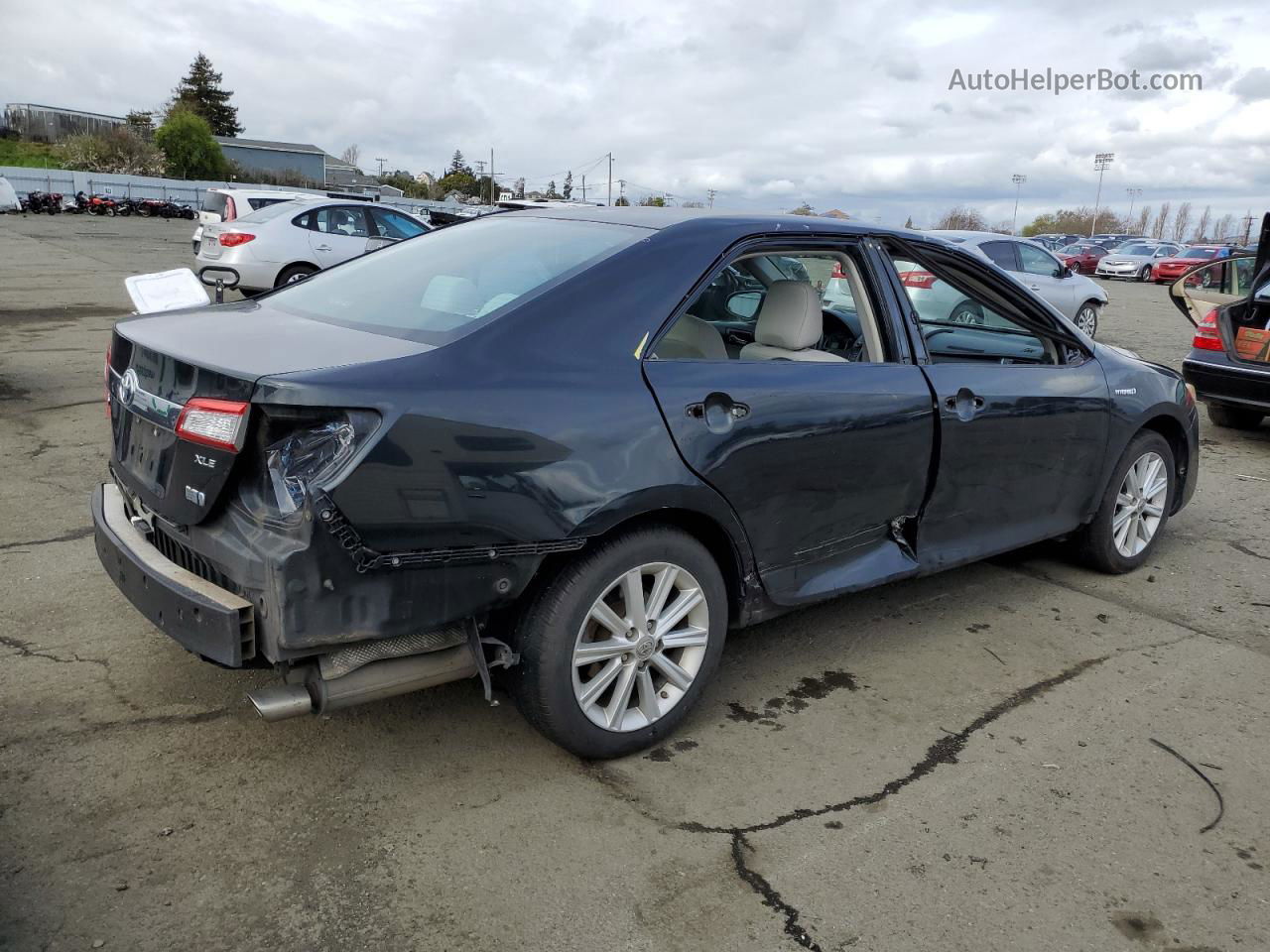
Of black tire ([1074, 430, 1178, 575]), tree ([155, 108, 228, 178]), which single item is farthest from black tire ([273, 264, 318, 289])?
tree ([155, 108, 228, 178])

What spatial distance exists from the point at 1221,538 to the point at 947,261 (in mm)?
2875

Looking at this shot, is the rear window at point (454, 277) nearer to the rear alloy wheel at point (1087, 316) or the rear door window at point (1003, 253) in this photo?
the rear door window at point (1003, 253)

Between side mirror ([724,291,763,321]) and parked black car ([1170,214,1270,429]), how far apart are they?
18.1 feet

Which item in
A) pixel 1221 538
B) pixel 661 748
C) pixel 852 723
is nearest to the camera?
pixel 661 748

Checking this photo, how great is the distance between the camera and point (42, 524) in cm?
492

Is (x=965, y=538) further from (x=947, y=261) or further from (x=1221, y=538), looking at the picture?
(x=1221, y=538)

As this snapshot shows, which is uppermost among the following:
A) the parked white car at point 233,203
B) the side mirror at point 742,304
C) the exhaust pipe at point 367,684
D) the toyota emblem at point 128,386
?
the parked white car at point 233,203

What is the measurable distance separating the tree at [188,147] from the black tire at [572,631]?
285 ft

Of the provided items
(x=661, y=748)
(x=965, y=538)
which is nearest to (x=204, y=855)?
(x=661, y=748)

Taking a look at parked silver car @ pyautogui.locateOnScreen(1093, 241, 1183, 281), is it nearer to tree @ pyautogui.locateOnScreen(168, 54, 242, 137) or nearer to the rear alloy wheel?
the rear alloy wheel

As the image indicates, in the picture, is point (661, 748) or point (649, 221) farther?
point (649, 221)

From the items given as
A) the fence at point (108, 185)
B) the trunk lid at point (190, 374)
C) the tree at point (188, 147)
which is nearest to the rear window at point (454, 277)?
the trunk lid at point (190, 374)

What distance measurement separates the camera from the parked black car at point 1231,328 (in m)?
8.00

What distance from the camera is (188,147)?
81.1m
